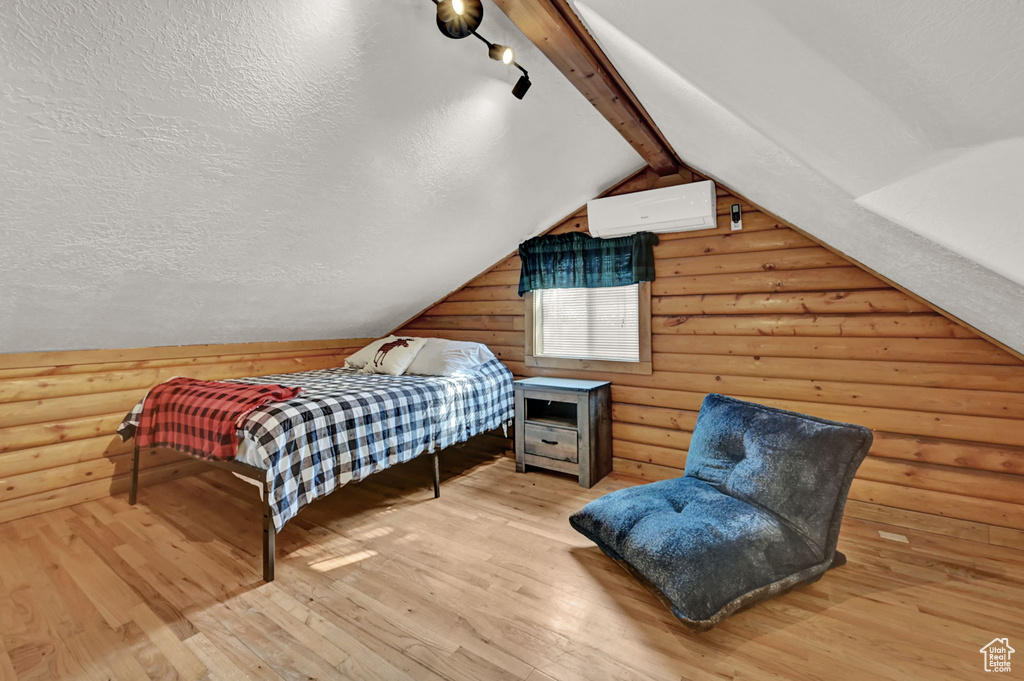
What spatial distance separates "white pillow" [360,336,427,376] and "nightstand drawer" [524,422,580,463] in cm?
110

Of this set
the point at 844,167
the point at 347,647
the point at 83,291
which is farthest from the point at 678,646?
the point at 83,291

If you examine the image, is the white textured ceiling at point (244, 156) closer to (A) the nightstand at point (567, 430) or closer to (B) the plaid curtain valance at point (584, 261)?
(B) the plaid curtain valance at point (584, 261)

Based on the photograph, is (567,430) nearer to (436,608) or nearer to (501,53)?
(436,608)

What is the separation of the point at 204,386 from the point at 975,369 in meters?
4.24

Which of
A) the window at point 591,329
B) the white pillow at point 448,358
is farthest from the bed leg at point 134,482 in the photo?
the window at point 591,329

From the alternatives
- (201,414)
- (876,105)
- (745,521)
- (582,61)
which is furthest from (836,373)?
(201,414)

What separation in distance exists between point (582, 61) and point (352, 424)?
2.00 meters

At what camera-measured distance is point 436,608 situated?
5.54ft

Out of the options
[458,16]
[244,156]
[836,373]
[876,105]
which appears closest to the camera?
[876,105]

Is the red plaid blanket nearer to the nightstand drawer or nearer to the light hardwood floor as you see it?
the light hardwood floor

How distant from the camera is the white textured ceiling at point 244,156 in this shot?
139 centimetres

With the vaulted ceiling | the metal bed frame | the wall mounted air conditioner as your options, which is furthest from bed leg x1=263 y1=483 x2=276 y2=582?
→ the wall mounted air conditioner

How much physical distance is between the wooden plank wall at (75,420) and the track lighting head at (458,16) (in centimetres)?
290

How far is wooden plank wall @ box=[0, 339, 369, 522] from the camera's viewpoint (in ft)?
8.20
